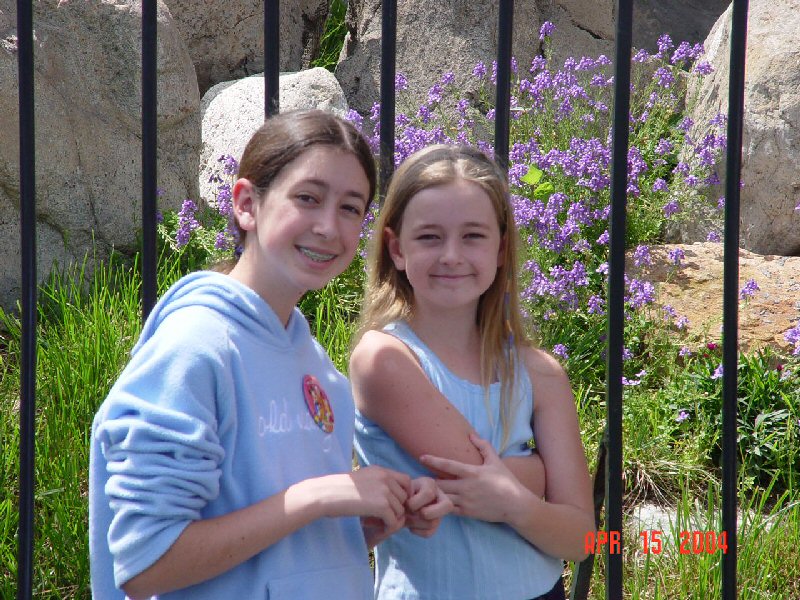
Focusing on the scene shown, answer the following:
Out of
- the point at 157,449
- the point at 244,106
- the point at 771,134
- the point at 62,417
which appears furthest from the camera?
the point at 244,106

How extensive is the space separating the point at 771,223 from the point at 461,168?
140 inches

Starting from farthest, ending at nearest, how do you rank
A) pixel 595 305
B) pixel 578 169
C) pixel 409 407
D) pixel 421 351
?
1. pixel 578 169
2. pixel 595 305
3. pixel 421 351
4. pixel 409 407

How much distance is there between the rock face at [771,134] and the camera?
471 cm

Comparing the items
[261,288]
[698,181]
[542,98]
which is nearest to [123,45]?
[542,98]

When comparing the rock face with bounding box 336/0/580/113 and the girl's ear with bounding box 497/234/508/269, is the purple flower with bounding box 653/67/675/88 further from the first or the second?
the girl's ear with bounding box 497/234/508/269

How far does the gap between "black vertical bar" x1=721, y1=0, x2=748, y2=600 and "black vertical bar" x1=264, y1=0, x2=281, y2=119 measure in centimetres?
75

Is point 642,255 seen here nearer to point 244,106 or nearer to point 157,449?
point 244,106

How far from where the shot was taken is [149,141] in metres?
1.58

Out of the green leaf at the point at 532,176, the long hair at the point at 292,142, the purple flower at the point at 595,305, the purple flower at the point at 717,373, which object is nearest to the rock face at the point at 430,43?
the green leaf at the point at 532,176

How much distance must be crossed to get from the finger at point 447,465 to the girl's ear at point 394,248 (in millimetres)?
371

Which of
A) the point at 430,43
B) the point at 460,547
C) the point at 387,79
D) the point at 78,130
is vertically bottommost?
the point at 460,547

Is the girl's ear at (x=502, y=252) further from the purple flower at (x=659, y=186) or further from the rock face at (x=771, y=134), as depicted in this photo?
the rock face at (x=771, y=134)

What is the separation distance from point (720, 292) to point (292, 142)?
115 inches

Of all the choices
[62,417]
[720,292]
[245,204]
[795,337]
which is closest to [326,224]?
[245,204]
